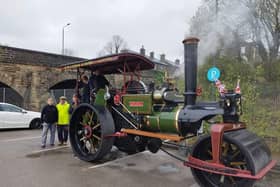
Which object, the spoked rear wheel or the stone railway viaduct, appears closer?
the spoked rear wheel

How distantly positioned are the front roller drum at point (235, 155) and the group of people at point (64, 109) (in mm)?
2889

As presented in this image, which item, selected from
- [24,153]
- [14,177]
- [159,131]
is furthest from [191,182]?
[24,153]

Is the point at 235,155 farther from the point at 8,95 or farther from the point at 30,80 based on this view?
the point at 8,95

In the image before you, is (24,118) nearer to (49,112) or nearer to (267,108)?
(49,112)

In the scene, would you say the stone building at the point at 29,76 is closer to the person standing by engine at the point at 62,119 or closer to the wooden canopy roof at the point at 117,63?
the person standing by engine at the point at 62,119

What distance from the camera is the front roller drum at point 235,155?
3.20m

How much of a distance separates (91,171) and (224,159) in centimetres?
233

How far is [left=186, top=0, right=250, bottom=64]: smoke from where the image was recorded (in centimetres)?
767

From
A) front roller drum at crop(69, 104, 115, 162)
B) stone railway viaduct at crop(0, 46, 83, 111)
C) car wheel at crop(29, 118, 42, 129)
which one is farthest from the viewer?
stone railway viaduct at crop(0, 46, 83, 111)

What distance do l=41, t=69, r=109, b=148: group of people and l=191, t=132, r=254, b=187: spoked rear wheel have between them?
2855mm

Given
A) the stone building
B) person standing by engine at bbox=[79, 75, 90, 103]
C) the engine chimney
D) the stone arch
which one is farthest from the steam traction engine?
the stone arch

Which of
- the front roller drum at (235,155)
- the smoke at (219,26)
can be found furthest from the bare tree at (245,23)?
the front roller drum at (235,155)

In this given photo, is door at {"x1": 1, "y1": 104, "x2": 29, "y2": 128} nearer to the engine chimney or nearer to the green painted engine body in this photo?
the green painted engine body

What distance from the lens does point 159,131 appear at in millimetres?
4520
